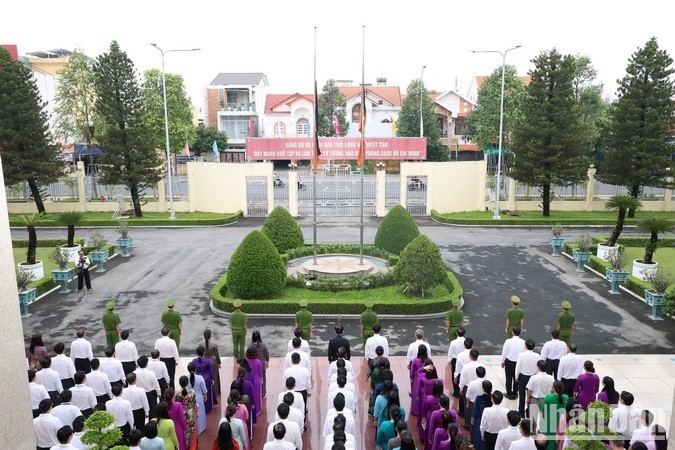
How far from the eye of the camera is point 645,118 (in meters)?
26.0

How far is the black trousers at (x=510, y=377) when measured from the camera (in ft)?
29.9

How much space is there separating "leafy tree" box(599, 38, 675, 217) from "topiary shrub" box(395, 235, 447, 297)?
56.3ft

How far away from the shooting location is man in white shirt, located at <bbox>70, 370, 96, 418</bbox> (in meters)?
7.34

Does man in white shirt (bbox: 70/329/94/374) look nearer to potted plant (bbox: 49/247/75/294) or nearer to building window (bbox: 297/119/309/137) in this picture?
potted plant (bbox: 49/247/75/294)

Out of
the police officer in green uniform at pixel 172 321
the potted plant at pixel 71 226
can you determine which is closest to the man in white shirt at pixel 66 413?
the police officer in green uniform at pixel 172 321

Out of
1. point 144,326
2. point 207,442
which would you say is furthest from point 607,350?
point 144,326

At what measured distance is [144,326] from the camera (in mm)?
13133

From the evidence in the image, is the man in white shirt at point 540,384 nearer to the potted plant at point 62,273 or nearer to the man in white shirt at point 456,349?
the man in white shirt at point 456,349

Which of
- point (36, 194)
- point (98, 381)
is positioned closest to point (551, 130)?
point (98, 381)

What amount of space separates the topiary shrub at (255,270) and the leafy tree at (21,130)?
54.3 ft

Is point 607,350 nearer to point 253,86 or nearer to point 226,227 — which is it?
point 226,227


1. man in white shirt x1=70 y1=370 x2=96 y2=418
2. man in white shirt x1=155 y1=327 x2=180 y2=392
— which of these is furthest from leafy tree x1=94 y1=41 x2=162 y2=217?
man in white shirt x1=70 y1=370 x2=96 y2=418

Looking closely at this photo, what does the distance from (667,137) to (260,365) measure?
25291mm

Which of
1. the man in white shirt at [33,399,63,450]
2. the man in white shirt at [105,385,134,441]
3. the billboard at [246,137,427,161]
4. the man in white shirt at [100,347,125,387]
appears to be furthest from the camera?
the billboard at [246,137,427,161]
